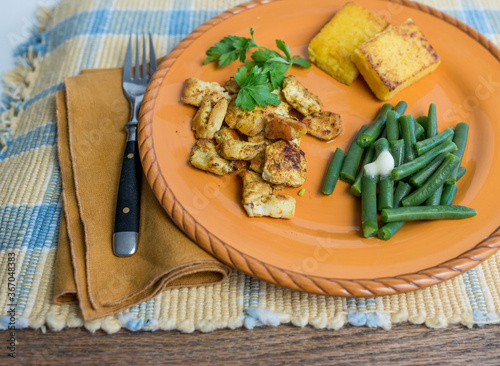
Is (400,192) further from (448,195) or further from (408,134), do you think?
(408,134)

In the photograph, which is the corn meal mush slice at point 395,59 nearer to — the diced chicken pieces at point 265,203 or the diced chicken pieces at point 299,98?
the diced chicken pieces at point 299,98

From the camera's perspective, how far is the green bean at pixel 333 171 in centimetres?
246

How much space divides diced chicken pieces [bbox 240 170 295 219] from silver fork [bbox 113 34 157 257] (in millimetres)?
600

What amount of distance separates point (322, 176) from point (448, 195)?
69 centimetres

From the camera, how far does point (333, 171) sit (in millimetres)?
2512

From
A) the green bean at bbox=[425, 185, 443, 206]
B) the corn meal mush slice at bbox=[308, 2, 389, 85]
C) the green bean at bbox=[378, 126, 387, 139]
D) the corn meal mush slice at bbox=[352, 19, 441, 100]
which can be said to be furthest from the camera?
the corn meal mush slice at bbox=[308, 2, 389, 85]

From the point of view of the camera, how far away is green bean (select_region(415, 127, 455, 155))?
2.48 metres

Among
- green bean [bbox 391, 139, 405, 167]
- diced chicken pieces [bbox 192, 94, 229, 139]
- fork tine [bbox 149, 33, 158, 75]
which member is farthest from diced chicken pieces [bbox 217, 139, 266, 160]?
fork tine [bbox 149, 33, 158, 75]

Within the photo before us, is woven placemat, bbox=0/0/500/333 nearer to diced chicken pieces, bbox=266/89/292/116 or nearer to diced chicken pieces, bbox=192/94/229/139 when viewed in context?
diced chicken pieces, bbox=192/94/229/139

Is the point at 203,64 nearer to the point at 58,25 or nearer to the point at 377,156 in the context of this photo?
the point at 377,156

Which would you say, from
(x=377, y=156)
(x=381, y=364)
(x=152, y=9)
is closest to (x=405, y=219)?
(x=377, y=156)

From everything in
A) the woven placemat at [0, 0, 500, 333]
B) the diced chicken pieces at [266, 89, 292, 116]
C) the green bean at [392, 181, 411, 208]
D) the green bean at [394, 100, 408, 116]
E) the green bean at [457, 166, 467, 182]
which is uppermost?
the green bean at [394, 100, 408, 116]

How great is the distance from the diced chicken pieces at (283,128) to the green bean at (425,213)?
0.66 metres

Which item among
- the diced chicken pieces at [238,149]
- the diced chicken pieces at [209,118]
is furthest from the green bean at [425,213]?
the diced chicken pieces at [209,118]
